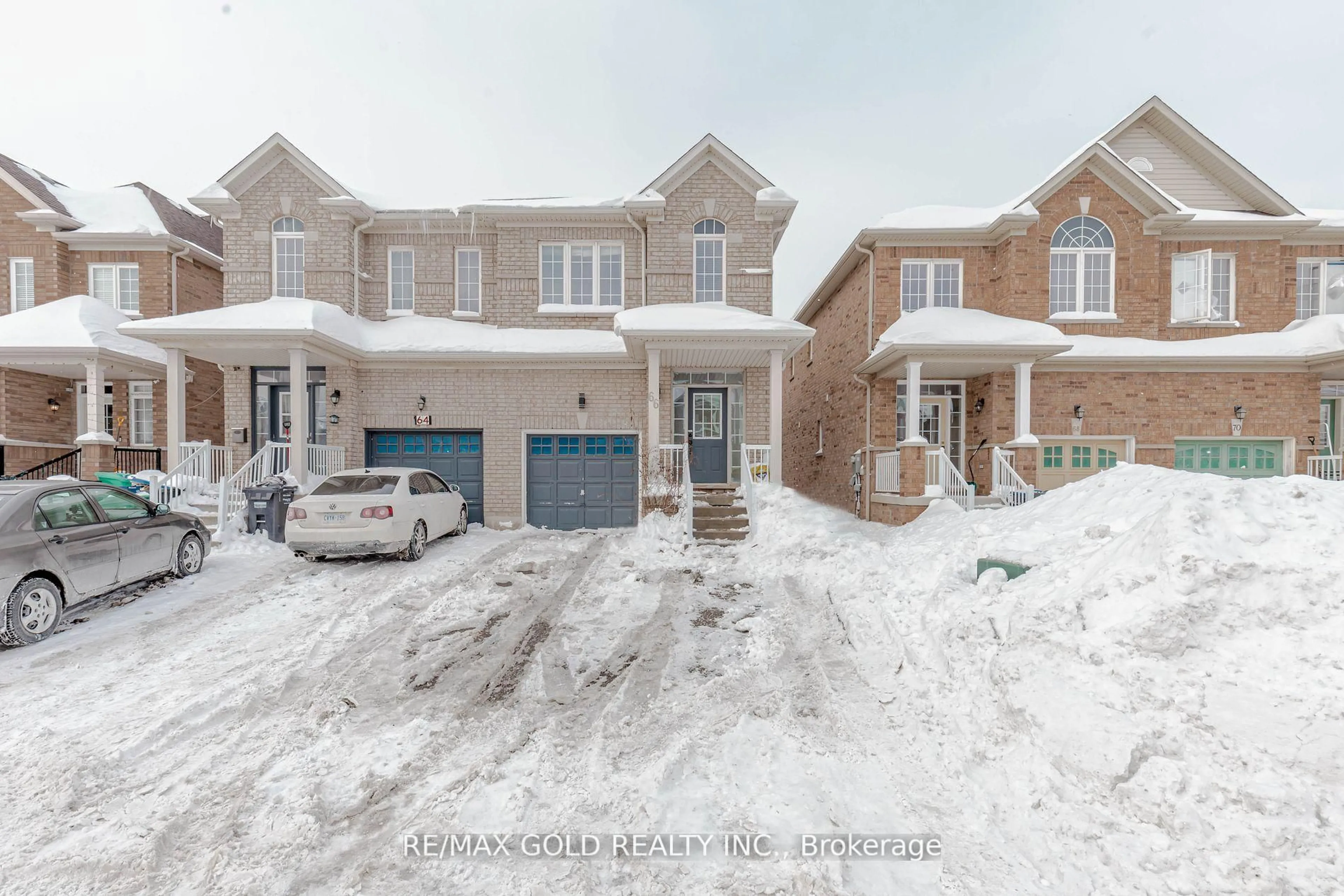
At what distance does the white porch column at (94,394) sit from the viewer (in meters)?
12.6

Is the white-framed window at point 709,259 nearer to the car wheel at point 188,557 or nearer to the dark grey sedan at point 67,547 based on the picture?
the car wheel at point 188,557

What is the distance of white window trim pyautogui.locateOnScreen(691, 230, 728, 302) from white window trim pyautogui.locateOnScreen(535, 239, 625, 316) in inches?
66.3

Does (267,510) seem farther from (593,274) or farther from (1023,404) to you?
(1023,404)

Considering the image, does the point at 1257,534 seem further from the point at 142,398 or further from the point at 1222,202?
the point at 142,398

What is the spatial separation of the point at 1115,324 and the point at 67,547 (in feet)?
60.4

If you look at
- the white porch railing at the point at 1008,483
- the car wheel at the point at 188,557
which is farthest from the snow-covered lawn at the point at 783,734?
the white porch railing at the point at 1008,483

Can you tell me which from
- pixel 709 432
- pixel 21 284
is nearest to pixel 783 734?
pixel 709 432

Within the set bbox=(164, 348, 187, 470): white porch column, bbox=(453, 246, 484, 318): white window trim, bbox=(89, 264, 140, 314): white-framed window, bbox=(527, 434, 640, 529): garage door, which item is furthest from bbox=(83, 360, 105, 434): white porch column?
bbox=(527, 434, 640, 529): garage door

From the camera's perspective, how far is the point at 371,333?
12.8 m

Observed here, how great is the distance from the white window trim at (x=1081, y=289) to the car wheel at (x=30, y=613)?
17227 millimetres

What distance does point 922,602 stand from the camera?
528cm

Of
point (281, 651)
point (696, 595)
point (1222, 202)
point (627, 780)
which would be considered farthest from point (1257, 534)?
point (1222, 202)

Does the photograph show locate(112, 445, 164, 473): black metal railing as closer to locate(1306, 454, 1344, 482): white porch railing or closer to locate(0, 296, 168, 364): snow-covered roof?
locate(0, 296, 168, 364): snow-covered roof

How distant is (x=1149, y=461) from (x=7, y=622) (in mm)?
18490
